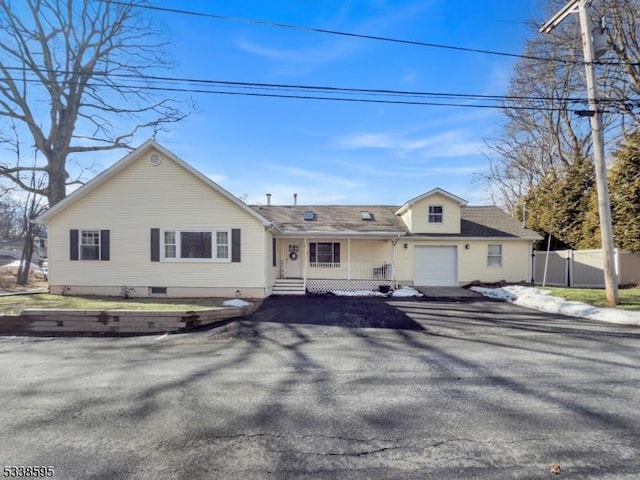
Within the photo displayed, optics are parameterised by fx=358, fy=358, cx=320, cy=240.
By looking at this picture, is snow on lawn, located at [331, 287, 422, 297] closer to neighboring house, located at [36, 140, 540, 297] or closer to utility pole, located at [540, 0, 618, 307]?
neighboring house, located at [36, 140, 540, 297]

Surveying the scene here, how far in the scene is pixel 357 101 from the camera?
34.7ft

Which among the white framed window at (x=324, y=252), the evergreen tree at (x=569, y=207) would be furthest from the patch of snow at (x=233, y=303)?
the evergreen tree at (x=569, y=207)

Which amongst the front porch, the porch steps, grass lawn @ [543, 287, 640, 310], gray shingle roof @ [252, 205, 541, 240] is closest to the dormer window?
gray shingle roof @ [252, 205, 541, 240]

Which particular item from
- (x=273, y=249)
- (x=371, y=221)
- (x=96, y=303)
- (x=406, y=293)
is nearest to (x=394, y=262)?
(x=406, y=293)

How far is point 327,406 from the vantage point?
163 inches

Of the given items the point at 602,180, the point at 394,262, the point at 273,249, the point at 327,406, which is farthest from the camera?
the point at 394,262

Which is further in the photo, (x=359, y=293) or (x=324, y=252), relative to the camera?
(x=324, y=252)

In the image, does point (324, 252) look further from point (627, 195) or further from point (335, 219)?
point (627, 195)

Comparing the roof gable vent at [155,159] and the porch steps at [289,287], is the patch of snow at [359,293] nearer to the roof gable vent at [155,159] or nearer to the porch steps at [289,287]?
the porch steps at [289,287]

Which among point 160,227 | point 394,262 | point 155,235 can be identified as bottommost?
point 394,262

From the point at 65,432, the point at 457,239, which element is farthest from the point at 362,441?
the point at 457,239

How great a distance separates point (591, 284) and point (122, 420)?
2016 cm

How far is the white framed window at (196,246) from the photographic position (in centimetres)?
1320

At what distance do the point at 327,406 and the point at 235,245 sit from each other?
9722 mm
